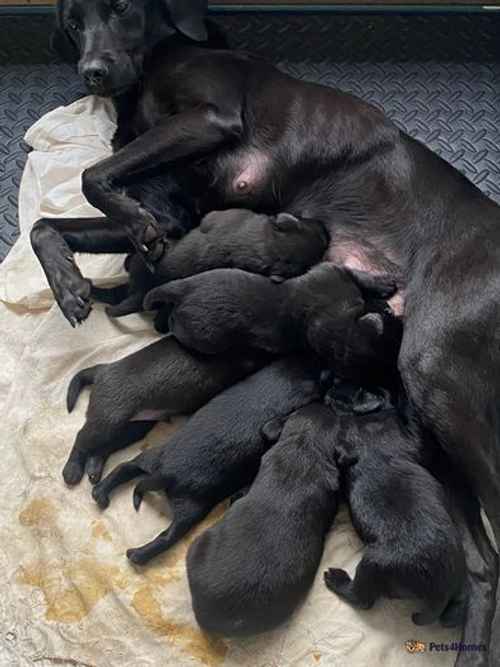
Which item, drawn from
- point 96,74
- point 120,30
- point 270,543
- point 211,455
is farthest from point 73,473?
point 120,30

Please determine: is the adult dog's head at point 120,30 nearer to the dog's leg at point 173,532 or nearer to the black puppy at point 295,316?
the black puppy at point 295,316

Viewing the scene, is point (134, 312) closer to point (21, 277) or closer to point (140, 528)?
point (21, 277)

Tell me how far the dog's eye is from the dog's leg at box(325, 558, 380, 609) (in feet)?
4.18

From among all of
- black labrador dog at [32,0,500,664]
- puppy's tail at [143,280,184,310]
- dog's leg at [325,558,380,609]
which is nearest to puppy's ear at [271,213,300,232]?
black labrador dog at [32,0,500,664]

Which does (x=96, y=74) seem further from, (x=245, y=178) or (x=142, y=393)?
(x=142, y=393)

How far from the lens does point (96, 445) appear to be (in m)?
1.64

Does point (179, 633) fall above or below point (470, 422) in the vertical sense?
below

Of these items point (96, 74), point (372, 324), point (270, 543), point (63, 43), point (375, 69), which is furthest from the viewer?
point (375, 69)

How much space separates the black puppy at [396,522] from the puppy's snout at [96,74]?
0.91 meters

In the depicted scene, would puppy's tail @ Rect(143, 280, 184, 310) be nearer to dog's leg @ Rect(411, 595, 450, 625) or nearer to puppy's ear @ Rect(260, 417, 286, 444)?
puppy's ear @ Rect(260, 417, 286, 444)

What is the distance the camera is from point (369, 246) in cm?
174

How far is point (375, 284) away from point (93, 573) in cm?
78

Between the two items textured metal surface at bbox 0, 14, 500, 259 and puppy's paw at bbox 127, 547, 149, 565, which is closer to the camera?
puppy's paw at bbox 127, 547, 149, 565

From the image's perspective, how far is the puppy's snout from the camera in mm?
1815
